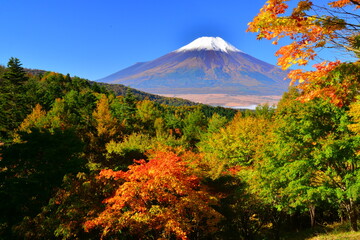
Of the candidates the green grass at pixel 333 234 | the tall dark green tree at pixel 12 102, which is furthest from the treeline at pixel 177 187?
the tall dark green tree at pixel 12 102

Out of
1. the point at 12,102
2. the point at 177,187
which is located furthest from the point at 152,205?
the point at 12,102

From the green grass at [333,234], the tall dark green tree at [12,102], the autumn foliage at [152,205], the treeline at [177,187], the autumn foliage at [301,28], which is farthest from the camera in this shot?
the tall dark green tree at [12,102]

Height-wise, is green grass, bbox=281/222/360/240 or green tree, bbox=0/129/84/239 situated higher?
green tree, bbox=0/129/84/239

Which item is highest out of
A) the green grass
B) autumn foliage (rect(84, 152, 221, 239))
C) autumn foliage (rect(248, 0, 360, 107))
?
autumn foliage (rect(248, 0, 360, 107))

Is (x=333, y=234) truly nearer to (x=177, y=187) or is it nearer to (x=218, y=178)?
(x=218, y=178)

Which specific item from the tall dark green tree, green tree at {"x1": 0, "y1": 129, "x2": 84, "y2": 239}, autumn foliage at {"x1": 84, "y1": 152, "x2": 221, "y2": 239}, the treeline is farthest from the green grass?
the tall dark green tree

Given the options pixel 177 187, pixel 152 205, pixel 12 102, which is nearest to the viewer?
pixel 152 205

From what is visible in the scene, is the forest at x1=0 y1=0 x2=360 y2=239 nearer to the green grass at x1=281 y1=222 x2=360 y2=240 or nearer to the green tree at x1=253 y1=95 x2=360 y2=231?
the green tree at x1=253 y1=95 x2=360 y2=231

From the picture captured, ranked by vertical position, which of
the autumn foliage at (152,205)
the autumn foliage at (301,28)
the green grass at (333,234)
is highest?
the autumn foliage at (301,28)

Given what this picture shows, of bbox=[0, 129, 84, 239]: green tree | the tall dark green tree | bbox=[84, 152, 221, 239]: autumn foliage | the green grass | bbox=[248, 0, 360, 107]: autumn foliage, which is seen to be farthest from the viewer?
the tall dark green tree

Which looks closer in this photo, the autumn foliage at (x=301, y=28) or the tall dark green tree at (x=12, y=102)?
the autumn foliage at (x=301, y=28)

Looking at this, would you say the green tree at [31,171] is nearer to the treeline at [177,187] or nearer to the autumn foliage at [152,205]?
the treeline at [177,187]

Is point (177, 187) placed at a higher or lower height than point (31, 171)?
lower

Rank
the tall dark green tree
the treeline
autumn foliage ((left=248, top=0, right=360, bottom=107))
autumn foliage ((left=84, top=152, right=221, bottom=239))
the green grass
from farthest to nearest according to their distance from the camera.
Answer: the tall dark green tree
the green grass
the treeline
autumn foliage ((left=84, top=152, right=221, bottom=239))
autumn foliage ((left=248, top=0, right=360, bottom=107))
